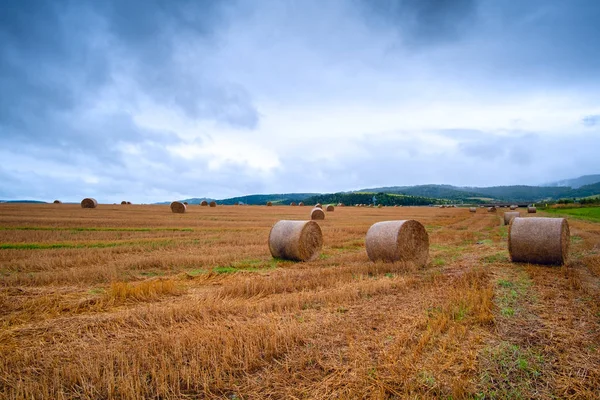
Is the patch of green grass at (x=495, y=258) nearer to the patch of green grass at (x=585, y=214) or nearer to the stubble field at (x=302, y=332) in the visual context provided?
the stubble field at (x=302, y=332)

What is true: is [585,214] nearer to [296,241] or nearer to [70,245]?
[296,241]

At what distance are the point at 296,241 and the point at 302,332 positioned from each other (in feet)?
22.6

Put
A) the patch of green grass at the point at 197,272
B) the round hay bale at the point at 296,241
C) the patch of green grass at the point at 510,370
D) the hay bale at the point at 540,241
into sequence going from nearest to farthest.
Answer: the patch of green grass at the point at 510,370 < the patch of green grass at the point at 197,272 < the hay bale at the point at 540,241 < the round hay bale at the point at 296,241

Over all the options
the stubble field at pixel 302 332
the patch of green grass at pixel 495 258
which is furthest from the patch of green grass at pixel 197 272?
the patch of green grass at pixel 495 258

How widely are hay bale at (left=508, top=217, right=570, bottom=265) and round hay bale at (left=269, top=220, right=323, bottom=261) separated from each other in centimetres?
626

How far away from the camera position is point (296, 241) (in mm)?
11773

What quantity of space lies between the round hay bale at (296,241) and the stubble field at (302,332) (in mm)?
1831

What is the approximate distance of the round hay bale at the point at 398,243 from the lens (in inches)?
415

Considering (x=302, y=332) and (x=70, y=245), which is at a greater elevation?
(x=70, y=245)

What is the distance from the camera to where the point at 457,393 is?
11.5 feet

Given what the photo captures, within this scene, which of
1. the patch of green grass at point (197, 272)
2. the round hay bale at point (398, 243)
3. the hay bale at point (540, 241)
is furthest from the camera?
the round hay bale at point (398, 243)

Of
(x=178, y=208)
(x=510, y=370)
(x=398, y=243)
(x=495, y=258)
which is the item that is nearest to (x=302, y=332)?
(x=510, y=370)

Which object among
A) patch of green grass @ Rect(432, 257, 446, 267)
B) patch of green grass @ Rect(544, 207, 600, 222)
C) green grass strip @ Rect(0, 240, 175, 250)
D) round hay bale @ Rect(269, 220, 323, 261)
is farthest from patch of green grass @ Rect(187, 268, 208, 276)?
patch of green grass @ Rect(544, 207, 600, 222)

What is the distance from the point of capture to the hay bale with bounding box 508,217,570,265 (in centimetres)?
998
